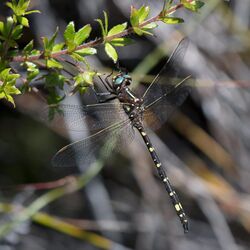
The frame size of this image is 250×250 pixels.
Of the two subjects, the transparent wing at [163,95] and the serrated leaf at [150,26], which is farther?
the transparent wing at [163,95]

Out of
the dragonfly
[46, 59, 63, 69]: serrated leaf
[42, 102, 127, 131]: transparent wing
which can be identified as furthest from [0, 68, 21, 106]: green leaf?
the dragonfly

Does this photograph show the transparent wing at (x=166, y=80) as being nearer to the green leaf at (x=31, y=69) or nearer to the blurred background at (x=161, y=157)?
the blurred background at (x=161, y=157)

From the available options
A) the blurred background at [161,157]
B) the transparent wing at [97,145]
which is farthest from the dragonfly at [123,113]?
the blurred background at [161,157]

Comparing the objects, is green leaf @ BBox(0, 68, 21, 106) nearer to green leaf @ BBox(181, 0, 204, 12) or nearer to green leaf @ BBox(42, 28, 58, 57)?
green leaf @ BBox(42, 28, 58, 57)

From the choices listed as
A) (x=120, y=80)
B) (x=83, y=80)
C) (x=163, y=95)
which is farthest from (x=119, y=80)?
(x=83, y=80)

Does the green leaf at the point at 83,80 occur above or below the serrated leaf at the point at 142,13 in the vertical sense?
below

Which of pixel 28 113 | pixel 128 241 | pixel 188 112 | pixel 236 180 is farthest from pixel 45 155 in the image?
pixel 236 180

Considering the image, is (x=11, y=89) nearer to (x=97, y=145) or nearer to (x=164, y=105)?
(x=97, y=145)
